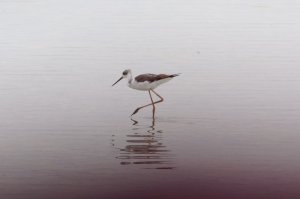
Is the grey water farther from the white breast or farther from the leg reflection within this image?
the white breast

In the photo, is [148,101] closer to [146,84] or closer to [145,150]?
[146,84]

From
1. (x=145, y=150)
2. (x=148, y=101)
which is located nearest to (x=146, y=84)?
(x=148, y=101)

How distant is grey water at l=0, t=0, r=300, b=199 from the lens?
11617 millimetres

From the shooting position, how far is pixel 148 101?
696 inches

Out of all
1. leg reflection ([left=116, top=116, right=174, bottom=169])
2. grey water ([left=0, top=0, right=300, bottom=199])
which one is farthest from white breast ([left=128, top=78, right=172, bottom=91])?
leg reflection ([left=116, top=116, right=174, bottom=169])

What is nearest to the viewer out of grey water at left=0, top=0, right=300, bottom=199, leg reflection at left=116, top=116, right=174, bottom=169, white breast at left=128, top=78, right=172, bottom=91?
grey water at left=0, top=0, right=300, bottom=199

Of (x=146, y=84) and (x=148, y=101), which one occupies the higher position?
(x=146, y=84)

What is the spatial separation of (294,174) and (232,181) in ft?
3.03

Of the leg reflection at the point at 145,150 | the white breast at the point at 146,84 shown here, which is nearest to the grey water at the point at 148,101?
the leg reflection at the point at 145,150

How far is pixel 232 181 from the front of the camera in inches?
452

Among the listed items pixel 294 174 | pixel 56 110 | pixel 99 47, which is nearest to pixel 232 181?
pixel 294 174

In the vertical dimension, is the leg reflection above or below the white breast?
below

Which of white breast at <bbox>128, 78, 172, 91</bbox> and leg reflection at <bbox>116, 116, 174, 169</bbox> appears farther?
white breast at <bbox>128, 78, 172, 91</bbox>

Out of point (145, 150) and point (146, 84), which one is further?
point (146, 84)
